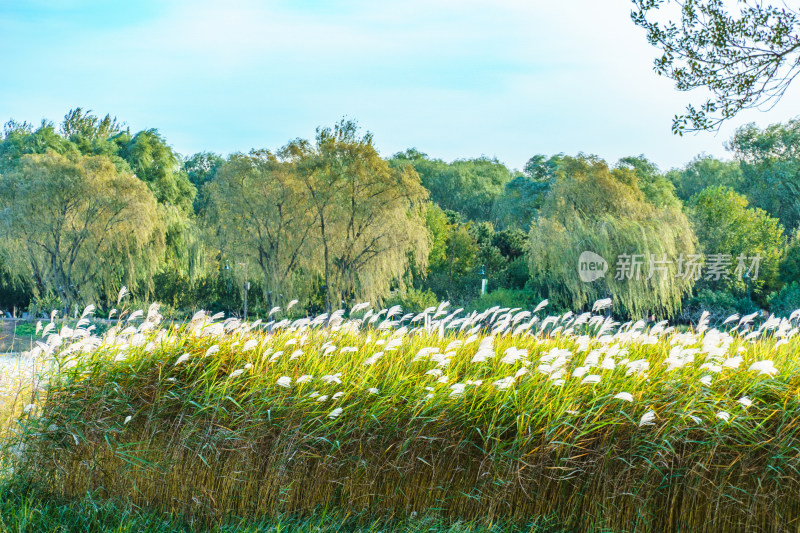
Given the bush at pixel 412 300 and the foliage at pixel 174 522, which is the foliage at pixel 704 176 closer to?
the bush at pixel 412 300

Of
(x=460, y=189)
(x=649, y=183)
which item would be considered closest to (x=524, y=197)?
(x=649, y=183)

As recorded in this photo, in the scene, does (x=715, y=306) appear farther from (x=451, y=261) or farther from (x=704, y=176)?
(x=704, y=176)

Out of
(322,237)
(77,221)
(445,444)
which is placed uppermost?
(77,221)

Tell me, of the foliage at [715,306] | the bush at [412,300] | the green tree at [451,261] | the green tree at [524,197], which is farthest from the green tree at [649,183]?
the bush at [412,300]

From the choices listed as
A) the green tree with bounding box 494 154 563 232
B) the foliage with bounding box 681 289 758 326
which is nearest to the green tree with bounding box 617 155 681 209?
the green tree with bounding box 494 154 563 232

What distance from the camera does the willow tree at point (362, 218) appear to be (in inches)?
928

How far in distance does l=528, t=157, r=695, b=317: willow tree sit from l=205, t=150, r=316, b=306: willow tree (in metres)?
8.61

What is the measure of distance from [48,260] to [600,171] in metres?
21.6

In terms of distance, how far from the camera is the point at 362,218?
79.4 ft

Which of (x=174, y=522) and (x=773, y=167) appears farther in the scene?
(x=773, y=167)

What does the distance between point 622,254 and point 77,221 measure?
2005 cm

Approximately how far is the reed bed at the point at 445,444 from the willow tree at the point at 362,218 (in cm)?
1886

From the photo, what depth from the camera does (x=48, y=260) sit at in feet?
81.5

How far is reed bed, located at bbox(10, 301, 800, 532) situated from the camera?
407 cm
